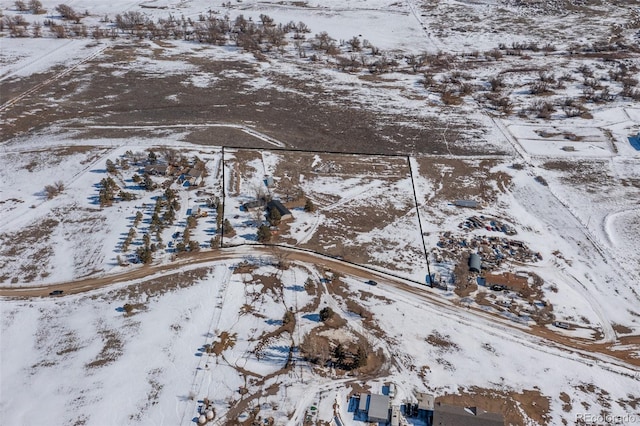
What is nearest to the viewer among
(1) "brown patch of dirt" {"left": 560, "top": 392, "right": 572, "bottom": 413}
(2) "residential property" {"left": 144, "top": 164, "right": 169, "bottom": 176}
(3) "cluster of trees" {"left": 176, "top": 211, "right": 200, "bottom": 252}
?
(1) "brown patch of dirt" {"left": 560, "top": 392, "right": 572, "bottom": 413}

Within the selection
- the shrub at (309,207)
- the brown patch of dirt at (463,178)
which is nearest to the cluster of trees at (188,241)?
the shrub at (309,207)

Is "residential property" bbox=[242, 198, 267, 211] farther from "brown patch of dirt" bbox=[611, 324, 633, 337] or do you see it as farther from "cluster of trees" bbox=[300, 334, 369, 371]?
A: "brown patch of dirt" bbox=[611, 324, 633, 337]

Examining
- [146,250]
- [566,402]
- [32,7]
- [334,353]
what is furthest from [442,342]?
[32,7]

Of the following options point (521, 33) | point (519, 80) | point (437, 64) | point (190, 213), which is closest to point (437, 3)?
point (521, 33)

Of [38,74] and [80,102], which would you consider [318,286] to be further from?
[38,74]

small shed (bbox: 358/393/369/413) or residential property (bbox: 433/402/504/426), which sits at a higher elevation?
residential property (bbox: 433/402/504/426)

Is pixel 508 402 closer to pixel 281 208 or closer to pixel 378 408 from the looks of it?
pixel 378 408

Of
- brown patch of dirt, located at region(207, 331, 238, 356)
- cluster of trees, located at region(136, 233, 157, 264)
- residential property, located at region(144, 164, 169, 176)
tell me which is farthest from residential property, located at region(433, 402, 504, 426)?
residential property, located at region(144, 164, 169, 176)
